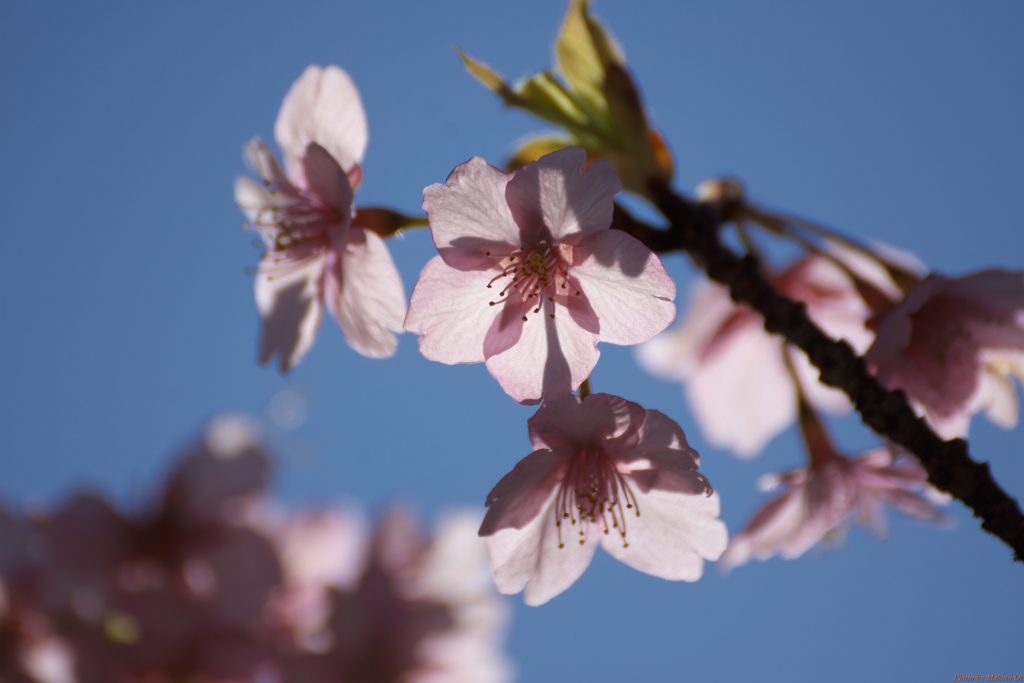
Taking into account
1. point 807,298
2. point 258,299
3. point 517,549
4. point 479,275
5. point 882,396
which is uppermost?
point 807,298

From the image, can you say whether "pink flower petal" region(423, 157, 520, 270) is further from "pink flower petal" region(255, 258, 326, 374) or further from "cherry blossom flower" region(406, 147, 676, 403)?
"pink flower petal" region(255, 258, 326, 374)

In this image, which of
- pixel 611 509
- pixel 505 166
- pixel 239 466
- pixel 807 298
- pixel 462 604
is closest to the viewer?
pixel 611 509

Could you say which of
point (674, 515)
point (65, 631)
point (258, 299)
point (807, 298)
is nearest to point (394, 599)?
point (65, 631)

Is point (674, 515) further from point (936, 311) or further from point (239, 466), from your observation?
point (239, 466)

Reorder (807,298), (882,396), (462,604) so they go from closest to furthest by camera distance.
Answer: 1. (882,396)
2. (807,298)
3. (462,604)

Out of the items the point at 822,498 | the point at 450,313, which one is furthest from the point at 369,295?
the point at 822,498

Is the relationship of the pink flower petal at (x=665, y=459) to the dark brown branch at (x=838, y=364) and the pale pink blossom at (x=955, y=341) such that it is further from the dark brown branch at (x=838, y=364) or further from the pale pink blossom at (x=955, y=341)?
the pale pink blossom at (x=955, y=341)

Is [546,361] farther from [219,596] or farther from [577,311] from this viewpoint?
[219,596]
